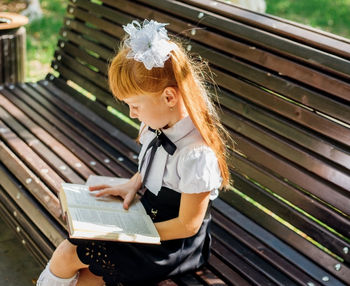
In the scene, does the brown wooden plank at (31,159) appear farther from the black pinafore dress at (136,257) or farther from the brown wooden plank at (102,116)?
the black pinafore dress at (136,257)

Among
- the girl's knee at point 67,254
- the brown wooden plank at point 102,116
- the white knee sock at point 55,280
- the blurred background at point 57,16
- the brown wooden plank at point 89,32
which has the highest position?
the brown wooden plank at point 89,32

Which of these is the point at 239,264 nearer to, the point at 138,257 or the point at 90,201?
the point at 138,257

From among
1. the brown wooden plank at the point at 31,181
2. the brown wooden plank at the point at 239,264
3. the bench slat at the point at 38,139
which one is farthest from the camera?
the bench slat at the point at 38,139

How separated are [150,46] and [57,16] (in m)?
6.44

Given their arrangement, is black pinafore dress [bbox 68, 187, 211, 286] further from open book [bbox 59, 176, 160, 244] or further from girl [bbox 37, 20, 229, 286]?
open book [bbox 59, 176, 160, 244]

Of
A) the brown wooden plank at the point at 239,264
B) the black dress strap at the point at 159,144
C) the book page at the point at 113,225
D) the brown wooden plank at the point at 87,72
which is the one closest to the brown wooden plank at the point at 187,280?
the brown wooden plank at the point at 239,264

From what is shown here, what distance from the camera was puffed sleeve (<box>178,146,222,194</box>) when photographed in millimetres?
2039

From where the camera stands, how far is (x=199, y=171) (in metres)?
2.05

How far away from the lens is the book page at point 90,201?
7.22 feet

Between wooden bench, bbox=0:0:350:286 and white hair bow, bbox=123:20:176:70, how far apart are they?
853 millimetres

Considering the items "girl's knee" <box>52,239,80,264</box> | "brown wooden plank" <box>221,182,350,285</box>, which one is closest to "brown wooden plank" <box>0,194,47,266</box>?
"girl's knee" <box>52,239,80,264</box>

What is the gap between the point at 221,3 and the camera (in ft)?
10.6

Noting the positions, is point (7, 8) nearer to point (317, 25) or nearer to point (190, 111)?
point (317, 25)

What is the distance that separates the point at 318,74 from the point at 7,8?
6646mm
